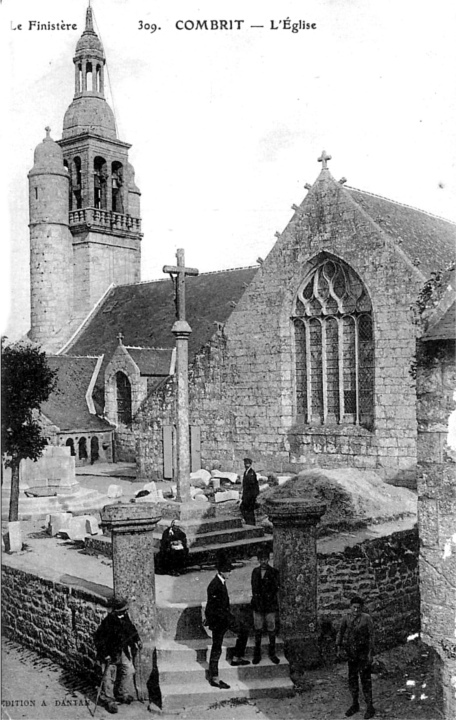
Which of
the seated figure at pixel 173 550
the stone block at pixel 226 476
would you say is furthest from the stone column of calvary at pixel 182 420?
the stone block at pixel 226 476

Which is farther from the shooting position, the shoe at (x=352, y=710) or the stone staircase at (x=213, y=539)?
the stone staircase at (x=213, y=539)

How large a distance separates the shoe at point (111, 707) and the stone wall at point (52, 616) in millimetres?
881

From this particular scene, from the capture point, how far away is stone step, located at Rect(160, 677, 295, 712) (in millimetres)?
8258

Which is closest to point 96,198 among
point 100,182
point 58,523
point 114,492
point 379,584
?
point 100,182

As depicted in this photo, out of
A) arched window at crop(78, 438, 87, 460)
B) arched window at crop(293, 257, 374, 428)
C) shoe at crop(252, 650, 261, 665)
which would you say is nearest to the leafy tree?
arched window at crop(293, 257, 374, 428)

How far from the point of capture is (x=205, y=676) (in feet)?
27.9

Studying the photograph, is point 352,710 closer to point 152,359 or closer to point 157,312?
point 152,359

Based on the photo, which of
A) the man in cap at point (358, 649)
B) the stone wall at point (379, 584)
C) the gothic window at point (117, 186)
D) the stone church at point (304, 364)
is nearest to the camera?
the man in cap at point (358, 649)

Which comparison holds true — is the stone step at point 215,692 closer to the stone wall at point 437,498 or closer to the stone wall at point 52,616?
the stone wall at point 52,616

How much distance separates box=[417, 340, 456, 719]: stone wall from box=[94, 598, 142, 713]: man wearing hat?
3367 mm

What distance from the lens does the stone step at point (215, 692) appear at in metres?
8.26

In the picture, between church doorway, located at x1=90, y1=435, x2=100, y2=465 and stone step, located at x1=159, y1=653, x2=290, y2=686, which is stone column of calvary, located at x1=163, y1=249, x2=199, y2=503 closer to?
stone step, located at x1=159, y1=653, x2=290, y2=686

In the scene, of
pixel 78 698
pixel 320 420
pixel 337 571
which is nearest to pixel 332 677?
pixel 337 571

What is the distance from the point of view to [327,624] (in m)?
9.66
